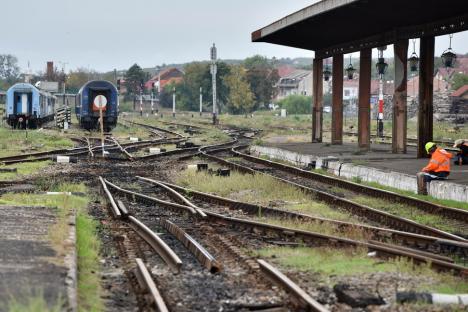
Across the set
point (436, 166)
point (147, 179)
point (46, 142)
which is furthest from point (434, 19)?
point (46, 142)

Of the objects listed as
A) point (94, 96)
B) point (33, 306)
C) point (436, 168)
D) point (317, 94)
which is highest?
point (94, 96)

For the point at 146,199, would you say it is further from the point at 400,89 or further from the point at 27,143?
the point at 27,143

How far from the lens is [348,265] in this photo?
8.87 m

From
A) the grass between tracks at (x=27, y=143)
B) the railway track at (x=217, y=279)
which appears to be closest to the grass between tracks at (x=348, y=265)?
the railway track at (x=217, y=279)

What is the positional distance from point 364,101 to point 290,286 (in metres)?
21.6

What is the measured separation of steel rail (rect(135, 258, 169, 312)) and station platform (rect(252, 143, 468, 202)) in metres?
8.46

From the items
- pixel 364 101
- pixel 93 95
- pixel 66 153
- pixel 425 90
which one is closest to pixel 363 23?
pixel 425 90

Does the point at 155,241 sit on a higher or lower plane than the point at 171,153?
lower

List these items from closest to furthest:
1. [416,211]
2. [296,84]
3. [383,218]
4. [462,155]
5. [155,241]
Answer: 1. [155,241]
2. [383,218]
3. [416,211]
4. [462,155]
5. [296,84]

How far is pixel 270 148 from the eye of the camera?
30.0 meters

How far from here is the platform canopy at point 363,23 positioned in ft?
67.1

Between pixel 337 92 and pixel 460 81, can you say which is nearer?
pixel 337 92

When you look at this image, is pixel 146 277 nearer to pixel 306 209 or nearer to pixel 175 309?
pixel 175 309

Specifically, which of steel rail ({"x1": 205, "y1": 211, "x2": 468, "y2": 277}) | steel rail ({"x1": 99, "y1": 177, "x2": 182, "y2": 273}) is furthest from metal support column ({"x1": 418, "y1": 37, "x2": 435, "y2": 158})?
steel rail ({"x1": 99, "y1": 177, "x2": 182, "y2": 273})
